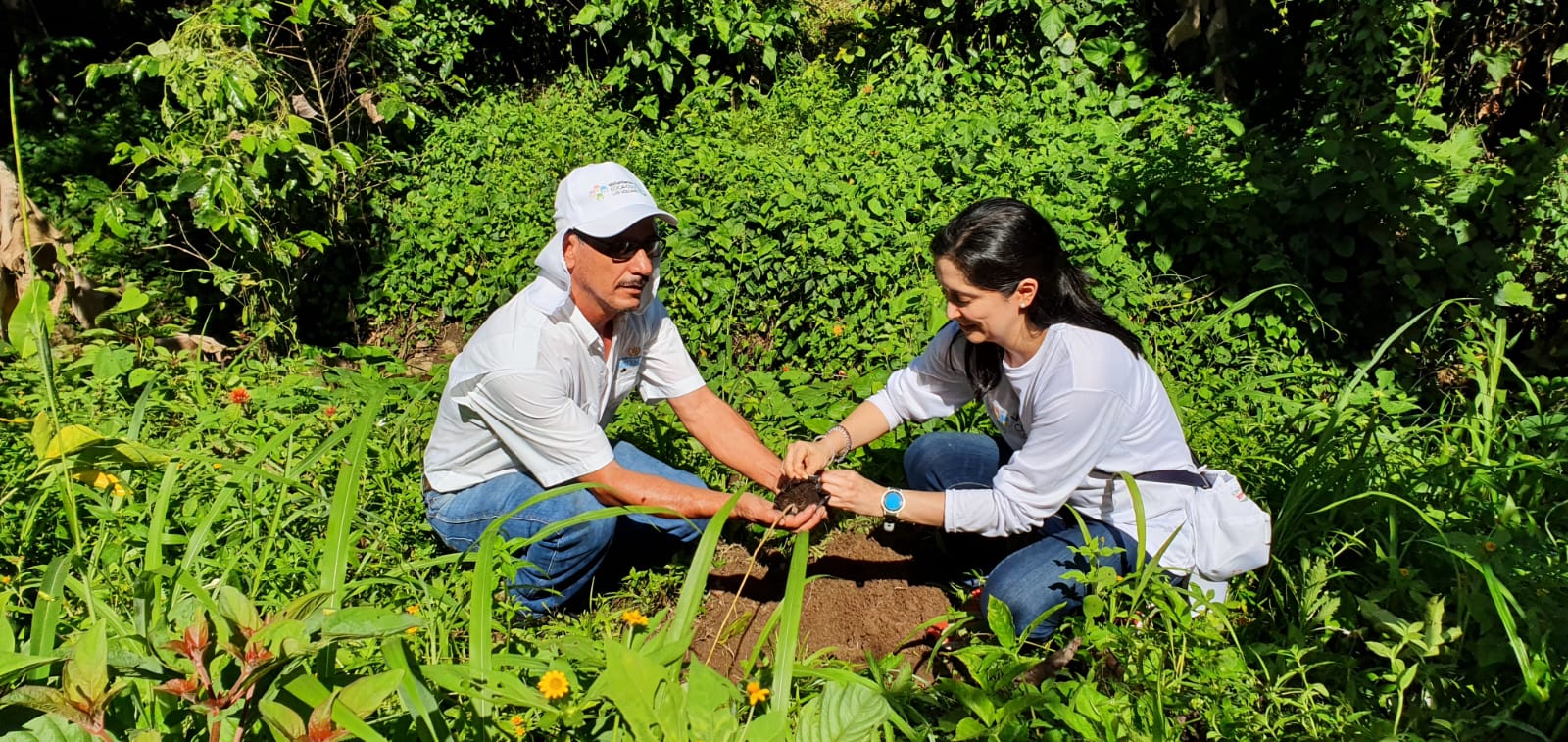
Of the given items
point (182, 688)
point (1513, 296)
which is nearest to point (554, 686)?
point (182, 688)

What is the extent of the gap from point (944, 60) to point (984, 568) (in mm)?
4311

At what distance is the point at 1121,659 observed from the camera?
2.23 m

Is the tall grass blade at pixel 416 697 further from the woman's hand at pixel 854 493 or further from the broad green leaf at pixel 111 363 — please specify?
the broad green leaf at pixel 111 363

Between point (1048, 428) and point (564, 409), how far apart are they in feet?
4.00

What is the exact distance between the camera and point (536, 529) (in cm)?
288

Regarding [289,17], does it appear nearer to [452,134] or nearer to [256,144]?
[256,144]

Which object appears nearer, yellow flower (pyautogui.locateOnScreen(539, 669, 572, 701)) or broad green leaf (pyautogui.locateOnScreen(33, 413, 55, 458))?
yellow flower (pyautogui.locateOnScreen(539, 669, 572, 701))

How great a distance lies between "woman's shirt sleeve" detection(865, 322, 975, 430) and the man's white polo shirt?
0.79 m

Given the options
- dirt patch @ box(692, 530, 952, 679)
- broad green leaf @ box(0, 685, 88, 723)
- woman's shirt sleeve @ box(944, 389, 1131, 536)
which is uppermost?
broad green leaf @ box(0, 685, 88, 723)

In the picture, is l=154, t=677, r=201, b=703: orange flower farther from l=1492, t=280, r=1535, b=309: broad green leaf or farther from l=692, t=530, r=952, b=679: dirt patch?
l=1492, t=280, r=1535, b=309: broad green leaf

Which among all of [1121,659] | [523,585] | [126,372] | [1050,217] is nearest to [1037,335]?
[1121,659]

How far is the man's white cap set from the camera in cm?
261

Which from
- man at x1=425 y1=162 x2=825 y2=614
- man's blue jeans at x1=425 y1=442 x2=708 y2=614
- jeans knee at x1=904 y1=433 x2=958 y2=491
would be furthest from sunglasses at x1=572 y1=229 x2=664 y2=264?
jeans knee at x1=904 y1=433 x2=958 y2=491

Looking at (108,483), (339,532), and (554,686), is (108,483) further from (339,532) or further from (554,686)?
(554,686)
